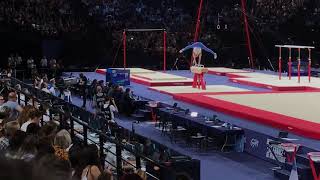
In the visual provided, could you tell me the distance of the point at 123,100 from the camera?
15.5 m

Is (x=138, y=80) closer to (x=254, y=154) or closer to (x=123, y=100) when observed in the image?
(x=123, y=100)

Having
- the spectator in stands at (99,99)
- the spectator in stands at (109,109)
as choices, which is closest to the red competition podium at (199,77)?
the spectator in stands at (99,99)

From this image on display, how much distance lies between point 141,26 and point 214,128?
61.3 ft

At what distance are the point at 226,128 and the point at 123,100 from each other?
16.3ft

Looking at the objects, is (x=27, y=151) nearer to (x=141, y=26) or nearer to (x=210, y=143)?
(x=210, y=143)

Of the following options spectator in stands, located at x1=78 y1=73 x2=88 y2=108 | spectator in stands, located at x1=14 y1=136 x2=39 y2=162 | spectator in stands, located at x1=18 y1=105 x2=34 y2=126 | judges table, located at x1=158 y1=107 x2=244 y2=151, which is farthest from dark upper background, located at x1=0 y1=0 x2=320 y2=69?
spectator in stands, located at x1=14 y1=136 x2=39 y2=162

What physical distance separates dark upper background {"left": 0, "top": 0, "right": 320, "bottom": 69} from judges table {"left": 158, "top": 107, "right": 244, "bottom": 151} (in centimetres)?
1577

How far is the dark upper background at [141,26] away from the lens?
26.5 metres

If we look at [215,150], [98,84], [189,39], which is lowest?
[215,150]

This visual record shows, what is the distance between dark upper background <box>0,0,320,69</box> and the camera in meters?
26.5

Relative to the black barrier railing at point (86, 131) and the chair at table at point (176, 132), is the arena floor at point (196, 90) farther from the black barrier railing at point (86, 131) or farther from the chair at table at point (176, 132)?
the black barrier railing at point (86, 131)

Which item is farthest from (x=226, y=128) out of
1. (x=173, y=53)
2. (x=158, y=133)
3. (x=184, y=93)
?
(x=173, y=53)

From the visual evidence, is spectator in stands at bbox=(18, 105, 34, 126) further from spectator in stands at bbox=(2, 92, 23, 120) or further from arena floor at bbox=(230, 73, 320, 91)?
arena floor at bbox=(230, 73, 320, 91)

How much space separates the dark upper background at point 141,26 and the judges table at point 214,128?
51.7 ft
